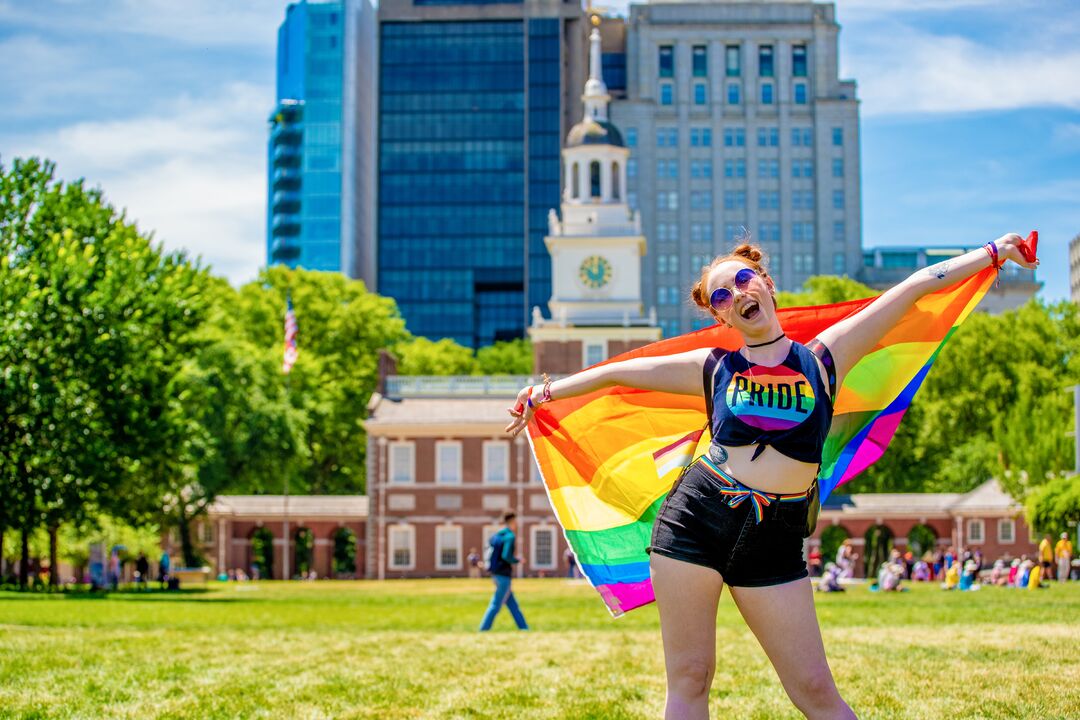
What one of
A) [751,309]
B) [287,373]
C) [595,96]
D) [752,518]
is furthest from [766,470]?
[595,96]

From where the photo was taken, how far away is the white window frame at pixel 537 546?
6656cm

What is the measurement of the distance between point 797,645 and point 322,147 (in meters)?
140

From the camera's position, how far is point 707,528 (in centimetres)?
632

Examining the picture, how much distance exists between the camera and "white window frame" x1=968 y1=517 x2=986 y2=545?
A: 6506 centimetres

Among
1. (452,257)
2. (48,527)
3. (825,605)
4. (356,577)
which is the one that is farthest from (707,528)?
(452,257)

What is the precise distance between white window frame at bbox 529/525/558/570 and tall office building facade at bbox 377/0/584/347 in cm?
7139

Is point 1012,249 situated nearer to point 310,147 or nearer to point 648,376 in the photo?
point 648,376

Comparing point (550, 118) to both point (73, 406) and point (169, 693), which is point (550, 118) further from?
point (169, 693)

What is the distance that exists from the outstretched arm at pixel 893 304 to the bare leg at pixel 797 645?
1066mm

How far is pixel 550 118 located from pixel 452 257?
53.0 ft

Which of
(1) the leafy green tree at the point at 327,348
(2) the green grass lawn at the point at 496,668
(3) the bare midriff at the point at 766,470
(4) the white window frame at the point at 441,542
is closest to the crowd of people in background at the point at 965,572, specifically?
(2) the green grass lawn at the point at 496,668

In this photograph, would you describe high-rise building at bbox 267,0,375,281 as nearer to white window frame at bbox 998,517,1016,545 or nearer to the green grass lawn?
white window frame at bbox 998,517,1016,545

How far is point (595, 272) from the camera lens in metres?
70.0

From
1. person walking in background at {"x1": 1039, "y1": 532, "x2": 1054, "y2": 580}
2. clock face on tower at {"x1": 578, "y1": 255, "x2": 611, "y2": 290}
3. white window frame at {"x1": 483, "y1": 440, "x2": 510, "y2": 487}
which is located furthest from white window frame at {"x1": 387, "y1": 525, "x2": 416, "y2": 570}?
person walking in background at {"x1": 1039, "y1": 532, "x2": 1054, "y2": 580}
